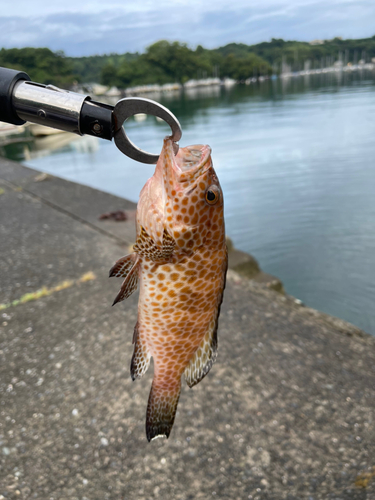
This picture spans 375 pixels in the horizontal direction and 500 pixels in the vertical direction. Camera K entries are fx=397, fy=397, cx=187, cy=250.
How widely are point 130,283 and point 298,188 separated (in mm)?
15064

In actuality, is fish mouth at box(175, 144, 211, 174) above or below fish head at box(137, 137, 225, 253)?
above

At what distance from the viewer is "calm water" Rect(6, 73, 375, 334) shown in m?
9.91

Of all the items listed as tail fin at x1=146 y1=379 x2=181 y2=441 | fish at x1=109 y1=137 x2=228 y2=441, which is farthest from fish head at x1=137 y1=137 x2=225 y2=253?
tail fin at x1=146 y1=379 x2=181 y2=441

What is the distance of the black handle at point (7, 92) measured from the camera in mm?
1133

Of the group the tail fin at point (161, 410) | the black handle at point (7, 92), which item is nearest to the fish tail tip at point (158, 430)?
the tail fin at point (161, 410)

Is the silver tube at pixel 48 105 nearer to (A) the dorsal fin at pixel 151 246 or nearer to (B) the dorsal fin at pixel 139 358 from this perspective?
(A) the dorsal fin at pixel 151 246

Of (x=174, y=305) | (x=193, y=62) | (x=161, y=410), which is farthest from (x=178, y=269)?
(x=193, y=62)

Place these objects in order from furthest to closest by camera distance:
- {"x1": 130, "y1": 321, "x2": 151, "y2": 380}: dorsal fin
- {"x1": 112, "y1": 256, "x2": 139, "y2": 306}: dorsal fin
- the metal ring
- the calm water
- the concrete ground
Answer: the calm water < the concrete ground < {"x1": 130, "y1": 321, "x2": 151, "y2": 380}: dorsal fin < {"x1": 112, "y1": 256, "x2": 139, "y2": 306}: dorsal fin < the metal ring

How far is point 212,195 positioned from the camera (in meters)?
1.53

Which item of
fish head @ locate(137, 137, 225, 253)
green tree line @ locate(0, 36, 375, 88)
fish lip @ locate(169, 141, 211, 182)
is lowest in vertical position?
fish head @ locate(137, 137, 225, 253)

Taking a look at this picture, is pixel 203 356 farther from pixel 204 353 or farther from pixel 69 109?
pixel 69 109

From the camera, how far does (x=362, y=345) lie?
4.87m

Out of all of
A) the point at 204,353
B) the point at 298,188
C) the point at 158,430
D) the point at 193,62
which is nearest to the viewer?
the point at 158,430

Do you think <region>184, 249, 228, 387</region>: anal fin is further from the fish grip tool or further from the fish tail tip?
the fish grip tool
